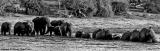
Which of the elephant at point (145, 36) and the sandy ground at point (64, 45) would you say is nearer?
the sandy ground at point (64, 45)

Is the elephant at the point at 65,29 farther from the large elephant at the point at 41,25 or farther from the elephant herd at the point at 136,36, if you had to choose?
the elephant herd at the point at 136,36

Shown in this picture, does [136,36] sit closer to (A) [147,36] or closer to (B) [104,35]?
(A) [147,36]

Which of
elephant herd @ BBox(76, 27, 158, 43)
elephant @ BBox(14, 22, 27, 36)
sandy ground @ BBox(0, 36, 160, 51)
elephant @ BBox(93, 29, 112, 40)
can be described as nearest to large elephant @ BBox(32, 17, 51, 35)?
elephant @ BBox(14, 22, 27, 36)

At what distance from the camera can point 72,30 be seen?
117 feet

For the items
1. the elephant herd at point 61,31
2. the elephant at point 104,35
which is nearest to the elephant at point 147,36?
the elephant herd at point 61,31

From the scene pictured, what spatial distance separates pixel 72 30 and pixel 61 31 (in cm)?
159

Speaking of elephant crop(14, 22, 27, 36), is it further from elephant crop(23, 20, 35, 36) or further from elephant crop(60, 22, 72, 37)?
elephant crop(60, 22, 72, 37)

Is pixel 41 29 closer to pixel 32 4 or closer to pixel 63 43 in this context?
pixel 63 43

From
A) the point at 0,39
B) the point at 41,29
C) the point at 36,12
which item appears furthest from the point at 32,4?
the point at 0,39

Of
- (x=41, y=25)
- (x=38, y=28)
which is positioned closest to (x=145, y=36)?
(x=41, y=25)

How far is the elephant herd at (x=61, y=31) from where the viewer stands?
31.1m

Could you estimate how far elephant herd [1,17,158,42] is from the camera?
31125mm

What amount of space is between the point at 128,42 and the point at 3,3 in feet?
85.1

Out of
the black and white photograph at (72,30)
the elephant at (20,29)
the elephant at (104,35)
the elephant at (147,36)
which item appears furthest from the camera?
the elephant at (20,29)
